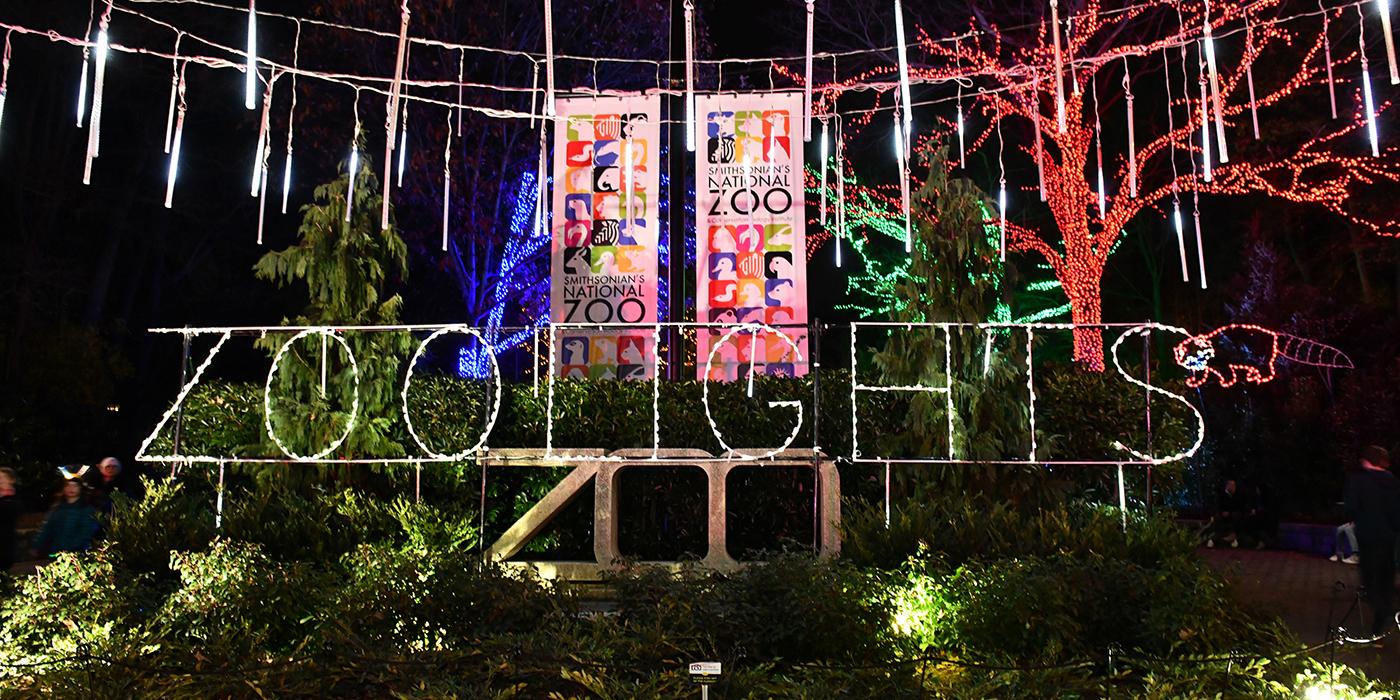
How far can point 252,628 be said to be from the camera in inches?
290

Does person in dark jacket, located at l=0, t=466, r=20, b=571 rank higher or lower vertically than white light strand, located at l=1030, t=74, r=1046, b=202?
lower

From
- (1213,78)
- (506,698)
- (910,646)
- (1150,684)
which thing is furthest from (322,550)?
(1213,78)

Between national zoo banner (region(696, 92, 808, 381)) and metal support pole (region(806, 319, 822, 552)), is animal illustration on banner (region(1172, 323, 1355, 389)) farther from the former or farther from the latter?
metal support pole (region(806, 319, 822, 552))

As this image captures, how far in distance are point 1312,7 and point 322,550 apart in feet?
63.1

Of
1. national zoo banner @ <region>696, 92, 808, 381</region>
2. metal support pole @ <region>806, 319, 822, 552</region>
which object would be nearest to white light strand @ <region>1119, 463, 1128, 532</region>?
metal support pole @ <region>806, 319, 822, 552</region>

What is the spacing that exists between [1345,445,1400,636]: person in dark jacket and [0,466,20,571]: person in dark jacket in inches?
408

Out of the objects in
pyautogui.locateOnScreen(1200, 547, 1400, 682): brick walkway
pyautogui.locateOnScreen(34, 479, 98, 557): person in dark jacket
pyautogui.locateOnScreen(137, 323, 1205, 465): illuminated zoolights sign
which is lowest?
pyautogui.locateOnScreen(1200, 547, 1400, 682): brick walkway

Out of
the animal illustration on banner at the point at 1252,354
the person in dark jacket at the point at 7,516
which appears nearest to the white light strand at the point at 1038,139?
the animal illustration on banner at the point at 1252,354

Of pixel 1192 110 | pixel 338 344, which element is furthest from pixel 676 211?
pixel 1192 110

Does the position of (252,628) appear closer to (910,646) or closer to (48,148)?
(910,646)

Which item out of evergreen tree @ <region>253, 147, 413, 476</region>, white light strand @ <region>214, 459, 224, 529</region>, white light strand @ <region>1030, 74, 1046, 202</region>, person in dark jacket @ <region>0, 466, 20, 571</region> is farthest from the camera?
white light strand @ <region>1030, 74, 1046, 202</region>

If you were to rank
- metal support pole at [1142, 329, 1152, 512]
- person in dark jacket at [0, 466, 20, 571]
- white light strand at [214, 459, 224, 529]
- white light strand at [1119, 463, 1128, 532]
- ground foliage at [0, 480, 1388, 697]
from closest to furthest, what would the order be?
ground foliage at [0, 480, 1388, 697] < person in dark jacket at [0, 466, 20, 571] < white light strand at [1119, 463, 1128, 532] < white light strand at [214, 459, 224, 529] < metal support pole at [1142, 329, 1152, 512]

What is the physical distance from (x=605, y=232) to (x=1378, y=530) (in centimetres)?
772

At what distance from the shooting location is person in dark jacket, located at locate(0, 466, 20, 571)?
8.38 m
